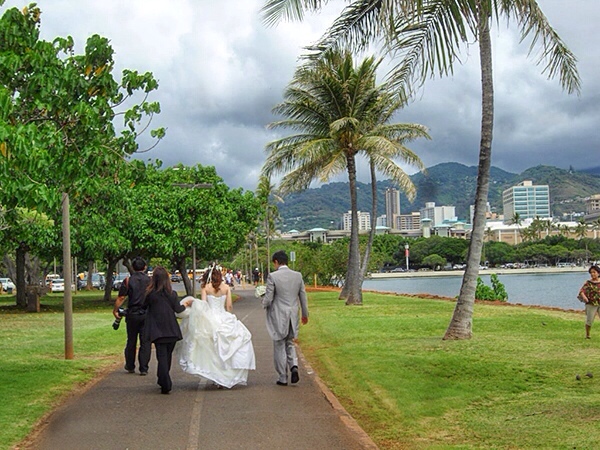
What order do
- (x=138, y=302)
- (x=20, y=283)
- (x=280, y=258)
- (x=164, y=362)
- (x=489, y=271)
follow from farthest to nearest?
(x=489, y=271), (x=20, y=283), (x=138, y=302), (x=280, y=258), (x=164, y=362)

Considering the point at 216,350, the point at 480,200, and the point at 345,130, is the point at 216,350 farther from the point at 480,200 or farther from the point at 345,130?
the point at 345,130

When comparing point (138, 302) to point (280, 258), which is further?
point (138, 302)

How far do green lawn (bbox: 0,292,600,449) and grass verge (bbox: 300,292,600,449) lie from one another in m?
0.02

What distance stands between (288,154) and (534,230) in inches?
4510

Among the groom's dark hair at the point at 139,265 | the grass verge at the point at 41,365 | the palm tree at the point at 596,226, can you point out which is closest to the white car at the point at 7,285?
the grass verge at the point at 41,365

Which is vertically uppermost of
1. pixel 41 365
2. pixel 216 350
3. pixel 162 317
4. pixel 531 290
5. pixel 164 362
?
pixel 162 317

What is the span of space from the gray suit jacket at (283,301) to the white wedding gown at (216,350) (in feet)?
1.62

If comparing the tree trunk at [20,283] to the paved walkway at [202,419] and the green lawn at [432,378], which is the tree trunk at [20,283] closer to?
the green lawn at [432,378]

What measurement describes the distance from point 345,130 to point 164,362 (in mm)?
22374

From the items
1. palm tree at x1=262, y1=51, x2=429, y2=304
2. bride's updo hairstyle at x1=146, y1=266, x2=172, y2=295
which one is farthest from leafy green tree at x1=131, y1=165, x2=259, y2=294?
bride's updo hairstyle at x1=146, y1=266, x2=172, y2=295

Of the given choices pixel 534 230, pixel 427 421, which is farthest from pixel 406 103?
pixel 534 230

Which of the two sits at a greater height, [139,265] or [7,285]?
[139,265]

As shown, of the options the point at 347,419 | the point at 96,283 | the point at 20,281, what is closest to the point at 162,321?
the point at 347,419

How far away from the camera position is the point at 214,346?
11.7 m
